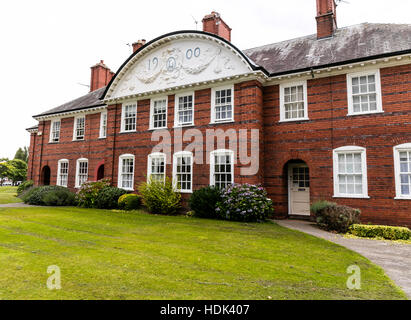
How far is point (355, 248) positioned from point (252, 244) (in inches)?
115

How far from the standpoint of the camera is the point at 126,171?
56.5 feet

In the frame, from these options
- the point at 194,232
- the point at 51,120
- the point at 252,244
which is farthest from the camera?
the point at 51,120

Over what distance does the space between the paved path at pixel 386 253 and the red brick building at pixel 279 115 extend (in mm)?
2728

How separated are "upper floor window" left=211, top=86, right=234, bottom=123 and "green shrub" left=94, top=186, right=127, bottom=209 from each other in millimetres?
7297

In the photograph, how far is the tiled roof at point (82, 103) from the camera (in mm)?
20759

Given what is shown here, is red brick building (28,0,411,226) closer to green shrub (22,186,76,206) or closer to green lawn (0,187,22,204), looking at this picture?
green shrub (22,186,76,206)

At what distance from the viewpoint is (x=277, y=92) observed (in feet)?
44.8

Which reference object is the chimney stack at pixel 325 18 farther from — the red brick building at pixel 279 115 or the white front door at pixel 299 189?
the white front door at pixel 299 189

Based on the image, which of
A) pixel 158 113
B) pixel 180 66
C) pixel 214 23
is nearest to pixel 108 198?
pixel 158 113

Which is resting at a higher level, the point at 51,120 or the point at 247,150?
the point at 51,120

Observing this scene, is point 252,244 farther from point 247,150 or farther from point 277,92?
point 277,92

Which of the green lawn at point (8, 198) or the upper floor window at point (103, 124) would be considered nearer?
the upper floor window at point (103, 124)

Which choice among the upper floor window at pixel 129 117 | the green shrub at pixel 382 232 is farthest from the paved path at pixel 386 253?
the upper floor window at pixel 129 117
